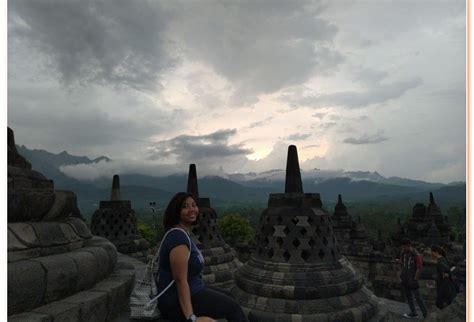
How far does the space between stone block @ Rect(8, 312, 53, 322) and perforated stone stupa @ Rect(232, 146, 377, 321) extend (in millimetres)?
3646

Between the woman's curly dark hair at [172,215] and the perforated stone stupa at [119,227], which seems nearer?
the woman's curly dark hair at [172,215]

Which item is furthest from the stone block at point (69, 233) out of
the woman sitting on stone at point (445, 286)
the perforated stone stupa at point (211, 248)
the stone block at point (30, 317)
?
the woman sitting on stone at point (445, 286)

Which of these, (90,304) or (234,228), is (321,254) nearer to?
(90,304)

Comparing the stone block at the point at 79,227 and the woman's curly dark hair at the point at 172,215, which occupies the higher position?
the woman's curly dark hair at the point at 172,215

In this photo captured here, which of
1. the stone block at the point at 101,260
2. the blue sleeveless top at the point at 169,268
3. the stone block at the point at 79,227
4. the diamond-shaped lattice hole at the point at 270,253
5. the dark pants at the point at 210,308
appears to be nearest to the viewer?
the blue sleeveless top at the point at 169,268

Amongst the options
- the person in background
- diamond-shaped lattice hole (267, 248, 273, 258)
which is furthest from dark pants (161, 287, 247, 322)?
the person in background

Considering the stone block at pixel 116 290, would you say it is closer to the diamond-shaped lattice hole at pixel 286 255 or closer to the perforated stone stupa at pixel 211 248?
the diamond-shaped lattice hole at pixel 286 255

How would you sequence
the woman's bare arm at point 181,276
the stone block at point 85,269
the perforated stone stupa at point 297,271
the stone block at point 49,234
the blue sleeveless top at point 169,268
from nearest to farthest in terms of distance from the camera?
the woman's bare arm at point 181,276, the blue sleeveless top at point 169,268, the stone block at point 49,234, the stone block at point 85,269, the perforated stone stupa at point 297,271

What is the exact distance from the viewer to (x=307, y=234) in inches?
237

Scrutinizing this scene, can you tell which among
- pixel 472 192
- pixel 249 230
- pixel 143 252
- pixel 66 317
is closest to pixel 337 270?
pixel 472 192

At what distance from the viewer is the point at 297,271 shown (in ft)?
19.0

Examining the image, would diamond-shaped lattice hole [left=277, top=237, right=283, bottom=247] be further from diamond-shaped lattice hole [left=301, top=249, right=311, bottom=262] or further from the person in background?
the person in background

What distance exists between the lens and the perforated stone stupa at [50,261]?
2906 millimetres

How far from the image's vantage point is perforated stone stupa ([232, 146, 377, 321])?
5543 millimetres
